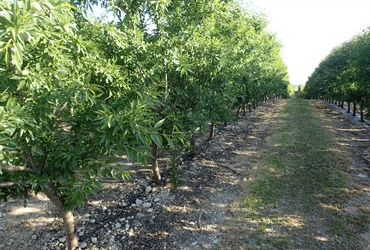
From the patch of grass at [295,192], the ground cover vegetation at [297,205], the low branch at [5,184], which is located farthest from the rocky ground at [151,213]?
the low branch at [5,184]

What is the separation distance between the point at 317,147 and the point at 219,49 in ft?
25.7

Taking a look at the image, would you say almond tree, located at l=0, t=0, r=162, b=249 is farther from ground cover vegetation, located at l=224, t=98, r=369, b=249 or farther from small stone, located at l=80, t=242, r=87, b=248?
ground cover vegetation, located at l=224, t=98, r=369, b=249

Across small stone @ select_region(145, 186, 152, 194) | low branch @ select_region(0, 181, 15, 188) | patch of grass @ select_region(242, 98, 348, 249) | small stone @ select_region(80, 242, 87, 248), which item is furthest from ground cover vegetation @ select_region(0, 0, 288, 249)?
patch of grass @ select_region(242, 98, 348, 249)

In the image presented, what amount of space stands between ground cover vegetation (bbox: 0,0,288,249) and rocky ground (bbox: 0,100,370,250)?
30.2 inches

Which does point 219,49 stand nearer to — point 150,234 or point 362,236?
point 150,234

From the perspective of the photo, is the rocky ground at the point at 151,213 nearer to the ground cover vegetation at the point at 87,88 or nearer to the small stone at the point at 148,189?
the small stone at the point at 148,189

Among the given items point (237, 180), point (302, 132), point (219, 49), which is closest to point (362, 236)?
point (237, 180)

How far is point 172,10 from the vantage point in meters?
5.57

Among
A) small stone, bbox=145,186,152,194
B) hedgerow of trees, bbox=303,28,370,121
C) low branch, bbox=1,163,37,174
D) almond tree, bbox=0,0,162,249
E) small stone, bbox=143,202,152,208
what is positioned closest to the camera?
almond tree, bbox=0,0,162,249

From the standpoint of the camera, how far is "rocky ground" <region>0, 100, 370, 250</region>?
503cm

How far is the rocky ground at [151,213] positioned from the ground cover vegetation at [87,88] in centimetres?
77

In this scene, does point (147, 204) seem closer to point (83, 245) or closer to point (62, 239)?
point (83, 245)

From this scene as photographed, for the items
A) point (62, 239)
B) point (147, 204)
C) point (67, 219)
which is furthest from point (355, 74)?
point (62, 239)

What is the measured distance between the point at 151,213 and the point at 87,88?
4321mm
